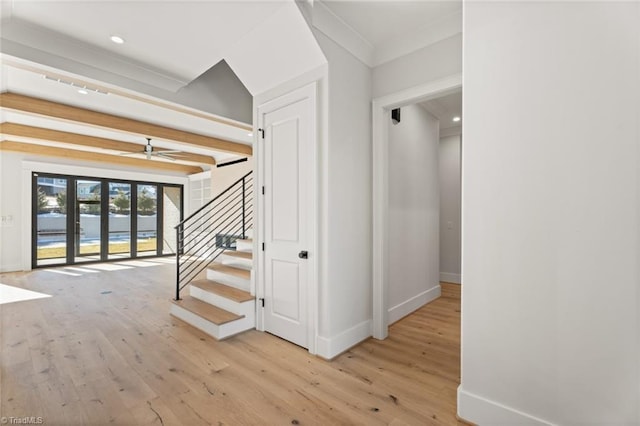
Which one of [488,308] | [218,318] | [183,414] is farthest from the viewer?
[218,318]

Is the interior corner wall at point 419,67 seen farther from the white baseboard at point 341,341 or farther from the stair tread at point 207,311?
the stair tread at point 207,311

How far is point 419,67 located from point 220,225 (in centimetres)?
556

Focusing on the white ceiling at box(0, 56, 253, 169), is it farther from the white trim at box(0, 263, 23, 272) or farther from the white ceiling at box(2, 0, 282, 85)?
the white trim at box(0, 263, 23, 272)

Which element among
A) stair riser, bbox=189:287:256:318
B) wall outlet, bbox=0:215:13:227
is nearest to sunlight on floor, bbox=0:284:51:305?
wall outlet, bbox=0:215:13:227

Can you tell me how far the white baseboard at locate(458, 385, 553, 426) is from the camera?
1.61 metres

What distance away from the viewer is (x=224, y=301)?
11.0ft

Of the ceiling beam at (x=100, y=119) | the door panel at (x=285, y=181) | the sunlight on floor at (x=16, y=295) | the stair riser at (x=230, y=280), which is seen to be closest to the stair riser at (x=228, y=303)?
the stair riser at (x=230, y=280)

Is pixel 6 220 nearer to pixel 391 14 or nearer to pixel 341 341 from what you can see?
pixel 341 341

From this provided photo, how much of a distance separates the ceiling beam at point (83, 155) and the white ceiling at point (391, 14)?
7.42 metres

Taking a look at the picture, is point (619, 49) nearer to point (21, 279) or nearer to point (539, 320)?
point (539, 320)

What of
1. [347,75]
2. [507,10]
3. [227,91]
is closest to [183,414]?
[347,75]

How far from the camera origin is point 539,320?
1582 millimetres

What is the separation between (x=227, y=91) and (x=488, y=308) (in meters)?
4.22

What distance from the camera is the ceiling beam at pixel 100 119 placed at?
3.89 meters
